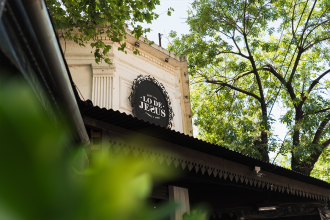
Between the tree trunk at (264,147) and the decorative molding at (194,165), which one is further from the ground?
the tree trunk at (264,147)

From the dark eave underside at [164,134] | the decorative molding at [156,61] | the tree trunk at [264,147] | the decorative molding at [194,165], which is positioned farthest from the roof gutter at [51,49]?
the tree trunk at [264,147]

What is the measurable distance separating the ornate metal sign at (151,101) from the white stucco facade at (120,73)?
0.17m

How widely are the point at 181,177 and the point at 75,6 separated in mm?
3869

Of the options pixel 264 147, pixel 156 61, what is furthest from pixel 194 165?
pixel 264 147

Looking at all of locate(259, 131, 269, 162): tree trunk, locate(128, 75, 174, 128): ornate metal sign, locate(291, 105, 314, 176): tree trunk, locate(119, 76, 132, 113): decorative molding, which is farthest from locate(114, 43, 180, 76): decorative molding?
locate(291, 105, 314, 176): tree trunk

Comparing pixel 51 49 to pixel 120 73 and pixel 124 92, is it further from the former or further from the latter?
pixel 120 73

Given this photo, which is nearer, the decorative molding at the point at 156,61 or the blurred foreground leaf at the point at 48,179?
the blurred foreground leaf at the point at 48,179

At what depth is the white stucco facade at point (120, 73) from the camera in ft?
25.3

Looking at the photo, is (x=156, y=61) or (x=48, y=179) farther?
(x=156, y=61)

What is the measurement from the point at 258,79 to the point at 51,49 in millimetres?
12098

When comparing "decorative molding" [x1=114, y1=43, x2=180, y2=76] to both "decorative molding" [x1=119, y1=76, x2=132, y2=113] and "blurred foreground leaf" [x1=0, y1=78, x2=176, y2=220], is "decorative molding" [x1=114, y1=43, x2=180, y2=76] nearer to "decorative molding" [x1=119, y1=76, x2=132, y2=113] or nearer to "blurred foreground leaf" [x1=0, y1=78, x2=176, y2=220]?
"decorative molding" [x1=119, y1=76, x2=132, y2=113]

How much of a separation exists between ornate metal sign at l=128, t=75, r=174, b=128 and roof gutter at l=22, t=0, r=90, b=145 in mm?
6036

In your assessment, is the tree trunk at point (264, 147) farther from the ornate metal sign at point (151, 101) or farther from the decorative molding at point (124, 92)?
the decorative molding at point (124, 92)

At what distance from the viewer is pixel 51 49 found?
129cm
